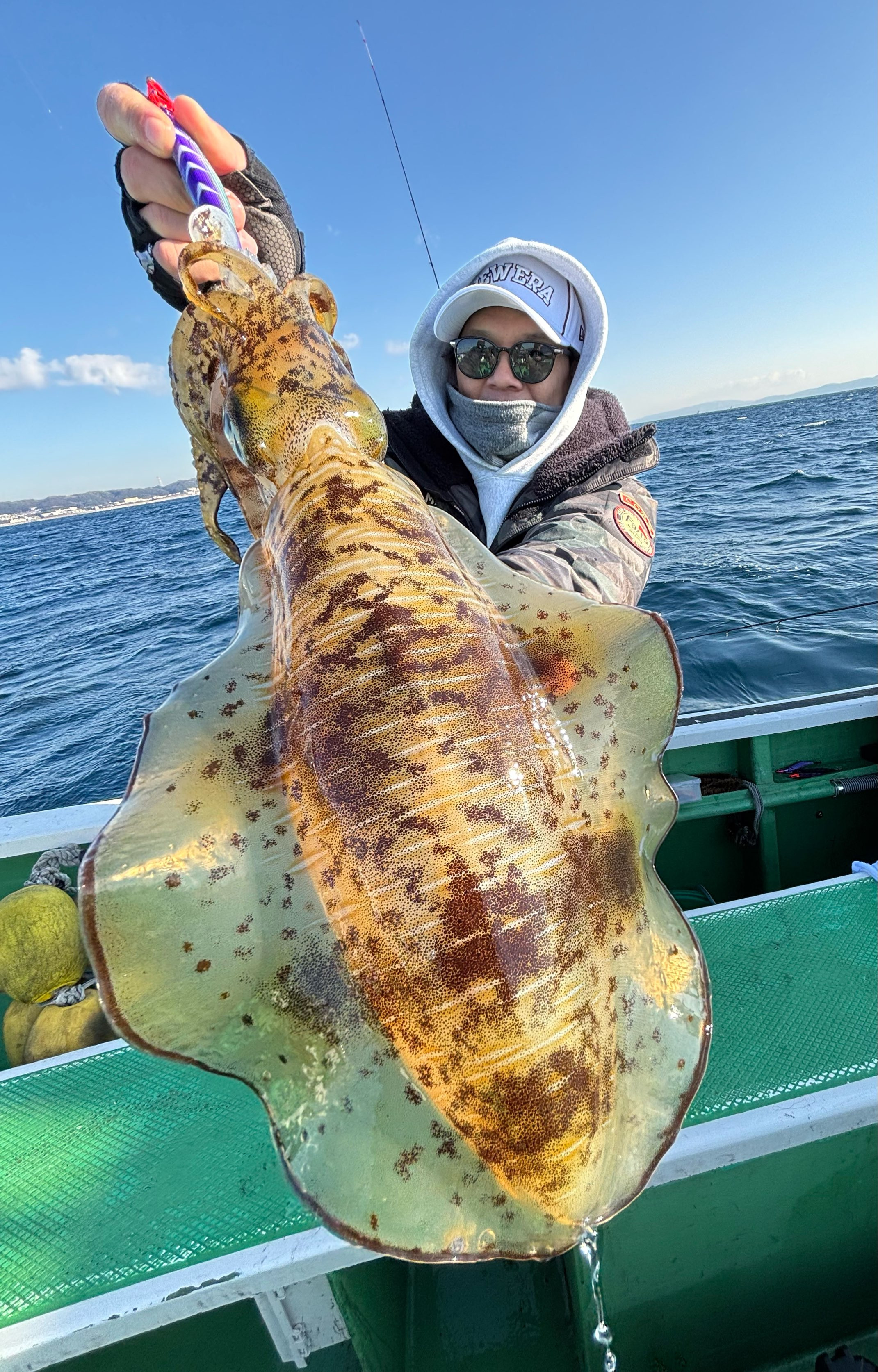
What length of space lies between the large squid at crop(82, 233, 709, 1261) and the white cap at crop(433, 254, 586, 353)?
224cm

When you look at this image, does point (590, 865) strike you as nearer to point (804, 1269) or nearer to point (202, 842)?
point (202, 842)

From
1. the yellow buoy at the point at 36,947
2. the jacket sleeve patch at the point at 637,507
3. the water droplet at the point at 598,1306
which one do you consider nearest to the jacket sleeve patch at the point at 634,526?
the jacket sleeve patch at the point at 637,507

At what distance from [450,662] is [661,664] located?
45 centimetres

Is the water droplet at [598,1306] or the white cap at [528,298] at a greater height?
the white cap at [528,298]

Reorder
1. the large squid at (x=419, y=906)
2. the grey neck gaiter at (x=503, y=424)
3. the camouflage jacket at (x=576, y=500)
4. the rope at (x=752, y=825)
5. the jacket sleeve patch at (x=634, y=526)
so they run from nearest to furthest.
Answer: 1. the large squid at (x=419, y=906)
2. the camouflage jacket at (x=576, y=500)
3. the jacket sleeve patch at (x=634, y=526)
4. the grey neck gaiter at (x=503, y=424)
5. the rope at (x=752, y=825)

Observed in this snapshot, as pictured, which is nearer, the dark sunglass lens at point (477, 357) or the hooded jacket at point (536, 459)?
the hooded jacket at point (536, 459)

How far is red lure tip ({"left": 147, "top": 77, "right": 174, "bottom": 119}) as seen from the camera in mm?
2031

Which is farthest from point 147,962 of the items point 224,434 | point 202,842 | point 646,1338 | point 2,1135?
point 646,1338

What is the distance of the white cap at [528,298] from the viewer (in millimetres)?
3086

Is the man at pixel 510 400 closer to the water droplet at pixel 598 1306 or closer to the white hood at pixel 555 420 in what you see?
the white hood at pixel 555 420

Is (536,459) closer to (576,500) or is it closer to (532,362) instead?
(576,500)

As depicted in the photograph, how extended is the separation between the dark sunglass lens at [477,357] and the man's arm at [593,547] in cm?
84

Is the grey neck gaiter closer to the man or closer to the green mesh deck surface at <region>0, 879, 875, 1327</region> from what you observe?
the man

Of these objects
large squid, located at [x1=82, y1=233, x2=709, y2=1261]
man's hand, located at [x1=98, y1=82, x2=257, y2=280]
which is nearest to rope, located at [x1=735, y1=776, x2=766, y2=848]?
large squid, located at [x1=82, y1=233, x2=709, y2=1261]
